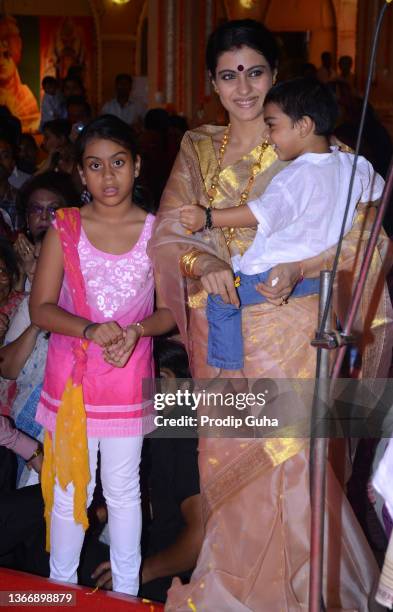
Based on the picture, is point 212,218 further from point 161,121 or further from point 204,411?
point 161,121

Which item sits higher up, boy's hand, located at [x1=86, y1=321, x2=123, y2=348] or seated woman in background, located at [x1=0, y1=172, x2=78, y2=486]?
boy's hand, located at [x1=86, y1=321, x2=123, y2=348]

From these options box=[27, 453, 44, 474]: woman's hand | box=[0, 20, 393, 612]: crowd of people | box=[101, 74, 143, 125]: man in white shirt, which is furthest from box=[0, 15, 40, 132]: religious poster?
box=[0, 20, 393, 612]: crowd of people

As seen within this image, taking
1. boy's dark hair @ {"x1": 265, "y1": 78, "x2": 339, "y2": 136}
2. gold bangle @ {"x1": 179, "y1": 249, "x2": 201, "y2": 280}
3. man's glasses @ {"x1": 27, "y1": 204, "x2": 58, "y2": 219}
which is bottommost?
man's glasses @ {"x1": 27, "y1": 204, "x2": 58, "y2": 219}

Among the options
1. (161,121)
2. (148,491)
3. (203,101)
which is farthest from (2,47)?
(148,491)

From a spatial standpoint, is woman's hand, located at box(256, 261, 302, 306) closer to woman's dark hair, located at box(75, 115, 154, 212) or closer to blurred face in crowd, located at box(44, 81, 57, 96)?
woman's dark hair, located at box(75, 115, 154, 212)

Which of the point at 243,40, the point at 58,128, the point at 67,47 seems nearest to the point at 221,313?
the point at 243,40

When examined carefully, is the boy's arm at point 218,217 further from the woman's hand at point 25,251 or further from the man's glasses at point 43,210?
the man's glasses at point 43,210

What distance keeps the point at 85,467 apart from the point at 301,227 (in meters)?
0.95

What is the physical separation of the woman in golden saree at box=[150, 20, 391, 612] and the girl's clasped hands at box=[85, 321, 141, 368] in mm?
169

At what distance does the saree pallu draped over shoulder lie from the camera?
267cm

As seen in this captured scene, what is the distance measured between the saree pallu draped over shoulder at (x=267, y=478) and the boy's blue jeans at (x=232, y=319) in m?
0.04

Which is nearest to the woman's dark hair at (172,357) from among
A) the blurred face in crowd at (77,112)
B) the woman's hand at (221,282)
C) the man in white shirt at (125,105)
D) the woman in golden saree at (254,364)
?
the woman in golden saree at (254,364)

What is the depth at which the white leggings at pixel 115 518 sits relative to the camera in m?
2.84

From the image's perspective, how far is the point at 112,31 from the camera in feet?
57.2
